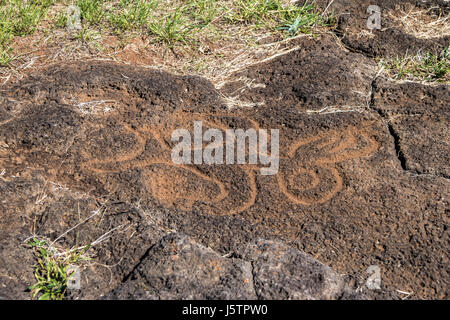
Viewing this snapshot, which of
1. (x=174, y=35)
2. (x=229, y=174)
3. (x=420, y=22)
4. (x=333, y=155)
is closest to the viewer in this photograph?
(x=229, y=174)

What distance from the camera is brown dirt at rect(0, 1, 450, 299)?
235cm

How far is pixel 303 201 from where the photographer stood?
267 centimetres

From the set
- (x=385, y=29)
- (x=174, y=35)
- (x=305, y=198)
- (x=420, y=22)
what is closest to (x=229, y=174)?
(x=305, y=198)

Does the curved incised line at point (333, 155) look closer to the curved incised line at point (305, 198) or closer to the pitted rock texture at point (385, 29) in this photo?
the curved incised line at point (305, 198)

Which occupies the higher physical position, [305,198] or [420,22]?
[420,22]

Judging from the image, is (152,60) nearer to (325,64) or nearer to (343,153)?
(325,64)

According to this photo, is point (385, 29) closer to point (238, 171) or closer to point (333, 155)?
point (333, 155)

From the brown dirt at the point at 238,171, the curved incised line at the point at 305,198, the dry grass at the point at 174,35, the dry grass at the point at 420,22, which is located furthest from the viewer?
the dry grass at the point at 420,22

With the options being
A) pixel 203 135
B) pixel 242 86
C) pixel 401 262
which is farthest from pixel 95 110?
pixel 401 262

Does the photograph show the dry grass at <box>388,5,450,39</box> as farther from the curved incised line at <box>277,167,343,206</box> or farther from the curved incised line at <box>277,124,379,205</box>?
the curved incised line at <box>277,167,343,206</box>

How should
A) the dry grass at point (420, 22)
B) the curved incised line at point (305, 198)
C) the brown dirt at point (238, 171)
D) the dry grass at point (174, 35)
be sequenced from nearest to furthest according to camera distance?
the brown dirt at point (238, 171) < the curved incised line at point (305, 198) < the dry grass at point (174, 35) < the dry grass at point (420, 22)

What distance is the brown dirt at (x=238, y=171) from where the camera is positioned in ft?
7.70

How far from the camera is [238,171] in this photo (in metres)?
2.81

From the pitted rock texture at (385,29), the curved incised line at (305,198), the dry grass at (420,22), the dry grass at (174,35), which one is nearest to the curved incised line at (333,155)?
the curved incised line at (305,198)
